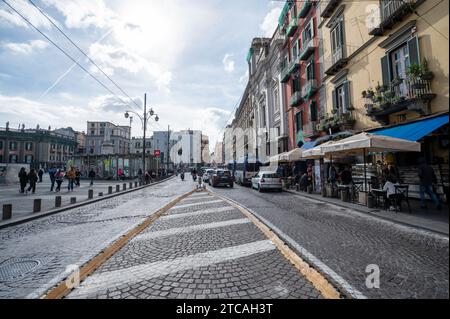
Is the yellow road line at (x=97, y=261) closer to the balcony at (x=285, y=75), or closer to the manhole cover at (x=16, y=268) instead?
the manhole cover at (x=16, y=268)

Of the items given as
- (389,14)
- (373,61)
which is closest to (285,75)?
(373,61)

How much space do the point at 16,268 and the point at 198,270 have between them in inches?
125

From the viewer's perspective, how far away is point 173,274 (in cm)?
349

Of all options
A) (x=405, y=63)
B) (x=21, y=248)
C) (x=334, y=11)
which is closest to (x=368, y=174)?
(x=405, y=63)

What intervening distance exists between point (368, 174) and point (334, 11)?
38.2 feet

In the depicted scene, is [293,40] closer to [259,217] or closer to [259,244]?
[259,217]

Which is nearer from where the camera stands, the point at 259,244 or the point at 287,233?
the point at 259,244

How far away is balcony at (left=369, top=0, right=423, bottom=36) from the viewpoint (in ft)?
31.2

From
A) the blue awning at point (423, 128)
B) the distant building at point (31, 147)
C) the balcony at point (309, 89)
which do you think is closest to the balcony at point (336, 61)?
the balcony at point (309, 89)

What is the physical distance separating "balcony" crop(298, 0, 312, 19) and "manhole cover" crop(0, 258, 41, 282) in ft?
76.9

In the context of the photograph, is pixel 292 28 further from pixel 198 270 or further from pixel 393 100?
→ pixel 198 270

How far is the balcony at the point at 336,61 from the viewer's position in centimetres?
1490

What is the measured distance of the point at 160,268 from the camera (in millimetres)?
3684

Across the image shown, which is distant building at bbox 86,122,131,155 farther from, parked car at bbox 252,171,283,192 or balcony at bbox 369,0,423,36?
balcony at bbox 369,0,423,36
